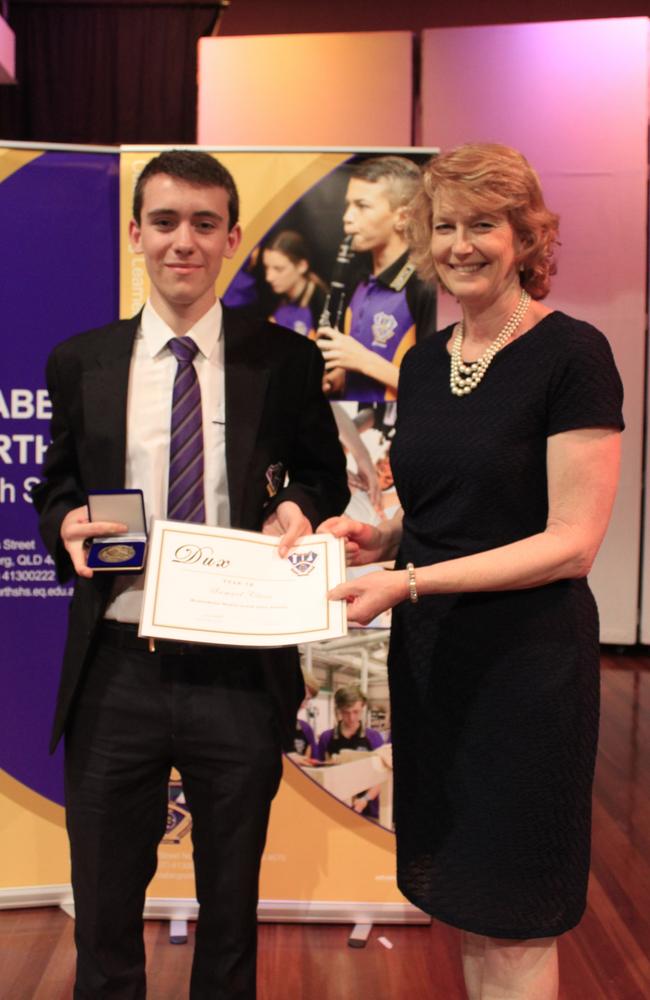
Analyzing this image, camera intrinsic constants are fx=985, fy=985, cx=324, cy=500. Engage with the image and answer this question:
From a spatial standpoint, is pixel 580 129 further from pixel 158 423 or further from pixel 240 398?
pixel 158 423

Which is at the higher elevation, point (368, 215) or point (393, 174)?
point (393, 174)

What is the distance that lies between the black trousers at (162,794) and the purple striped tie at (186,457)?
27 centimetres

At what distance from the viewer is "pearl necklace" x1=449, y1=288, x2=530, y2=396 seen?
173cm

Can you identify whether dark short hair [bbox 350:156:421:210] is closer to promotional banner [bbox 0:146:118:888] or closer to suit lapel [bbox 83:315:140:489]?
promotional banner [bbox 0:146:118:888]

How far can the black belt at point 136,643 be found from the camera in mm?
1860

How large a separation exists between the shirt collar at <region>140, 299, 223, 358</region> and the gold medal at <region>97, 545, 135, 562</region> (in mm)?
417

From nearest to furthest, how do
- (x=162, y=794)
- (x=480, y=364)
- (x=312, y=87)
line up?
(x=480, y=364) < (x=162, y=794) < (x=312, y=87)

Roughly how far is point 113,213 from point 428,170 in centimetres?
133

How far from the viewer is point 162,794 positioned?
195 cm

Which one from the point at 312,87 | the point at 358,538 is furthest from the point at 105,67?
the point at 358,538

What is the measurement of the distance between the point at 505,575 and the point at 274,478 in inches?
21.5

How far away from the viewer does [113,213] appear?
2.81m

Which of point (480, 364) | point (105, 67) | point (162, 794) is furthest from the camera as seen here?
point (105, 67)

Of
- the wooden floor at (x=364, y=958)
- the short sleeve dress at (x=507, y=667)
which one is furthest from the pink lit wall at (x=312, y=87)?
the short sleeve dress at (x=507, y=667)
